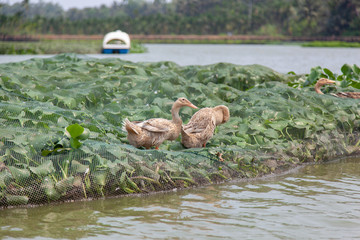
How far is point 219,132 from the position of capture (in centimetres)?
874

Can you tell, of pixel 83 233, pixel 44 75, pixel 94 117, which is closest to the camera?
pixel 83 233

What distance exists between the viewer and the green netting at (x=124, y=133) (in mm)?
6266

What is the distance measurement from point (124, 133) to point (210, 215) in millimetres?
2707

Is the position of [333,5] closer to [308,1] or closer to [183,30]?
[308,1]

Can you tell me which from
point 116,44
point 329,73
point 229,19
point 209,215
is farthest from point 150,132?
point 229,19

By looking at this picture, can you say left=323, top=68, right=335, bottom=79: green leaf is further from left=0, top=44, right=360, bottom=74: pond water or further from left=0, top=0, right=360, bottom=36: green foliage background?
left=0, top=0, right=360, bottom=36: green foliage background

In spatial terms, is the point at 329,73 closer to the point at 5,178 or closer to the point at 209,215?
the point at 209,215

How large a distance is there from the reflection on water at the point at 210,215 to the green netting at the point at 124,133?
10.9 inches

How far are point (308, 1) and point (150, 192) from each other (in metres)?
100

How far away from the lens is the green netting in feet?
20.6

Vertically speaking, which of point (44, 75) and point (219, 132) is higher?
point (44, 75)

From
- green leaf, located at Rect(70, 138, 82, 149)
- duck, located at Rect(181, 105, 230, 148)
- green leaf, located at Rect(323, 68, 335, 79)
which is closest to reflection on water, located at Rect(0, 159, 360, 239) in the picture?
green leaf, located at Rect(70, 138, 82, 149)

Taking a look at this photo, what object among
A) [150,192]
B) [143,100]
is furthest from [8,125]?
[143,100]

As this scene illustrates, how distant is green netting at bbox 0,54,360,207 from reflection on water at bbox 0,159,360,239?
0.28 metres
